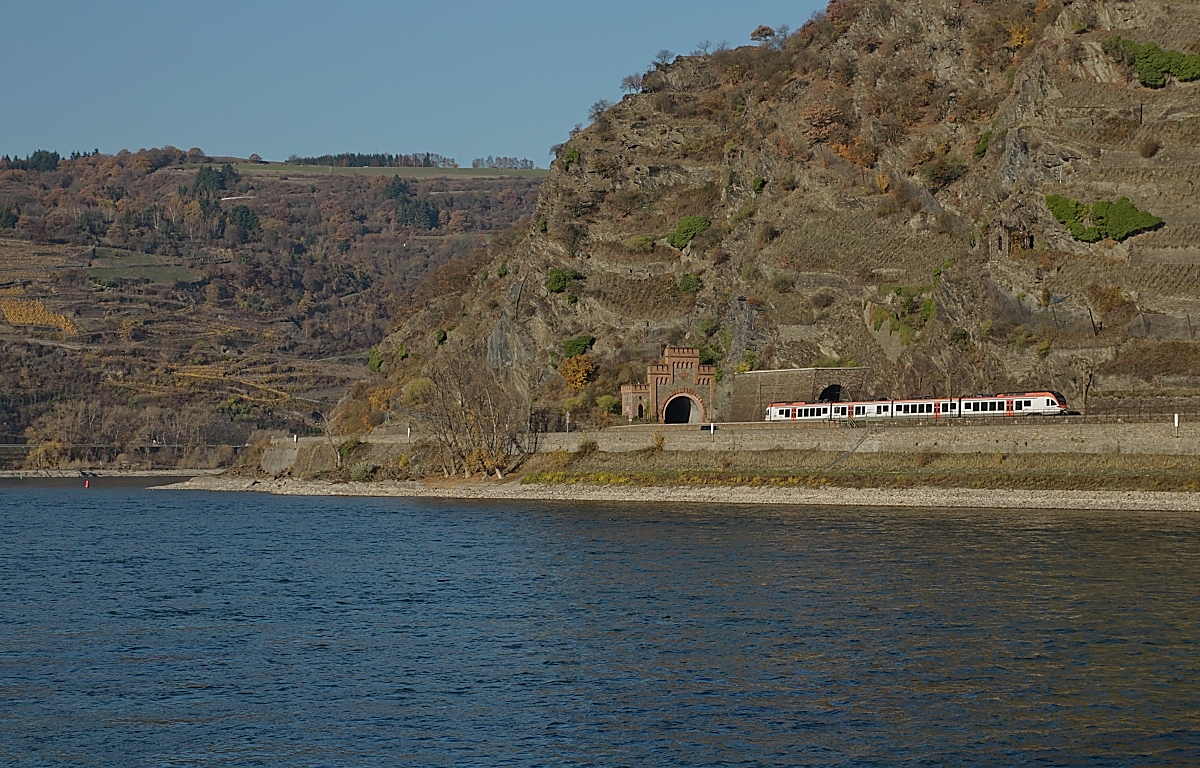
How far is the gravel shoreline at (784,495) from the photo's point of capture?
68.8m

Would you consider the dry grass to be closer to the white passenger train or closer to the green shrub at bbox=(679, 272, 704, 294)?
the white passenger train

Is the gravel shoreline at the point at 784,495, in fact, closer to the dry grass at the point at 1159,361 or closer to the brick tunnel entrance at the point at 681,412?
the dry grass at the point at 1159,361

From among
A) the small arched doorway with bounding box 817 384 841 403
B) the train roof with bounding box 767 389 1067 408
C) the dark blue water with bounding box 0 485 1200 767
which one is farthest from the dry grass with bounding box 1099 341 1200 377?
the small arched doorway with bounding box 817 384 841 403

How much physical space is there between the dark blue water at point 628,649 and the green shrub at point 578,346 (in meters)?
51.3

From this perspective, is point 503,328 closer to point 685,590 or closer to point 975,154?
point 975,154

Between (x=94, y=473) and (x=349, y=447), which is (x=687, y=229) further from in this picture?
(x=94, y=473)

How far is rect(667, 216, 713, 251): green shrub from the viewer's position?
122 m

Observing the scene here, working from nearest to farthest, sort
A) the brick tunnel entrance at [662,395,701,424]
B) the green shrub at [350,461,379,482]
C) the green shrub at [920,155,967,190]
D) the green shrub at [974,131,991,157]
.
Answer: the green shrub at [974,131,991,157]
the green shrub at [920,155,967,190]
the brick tunnel entrance at [662,395,701,424]
the green shrub at [350,461,379,482]

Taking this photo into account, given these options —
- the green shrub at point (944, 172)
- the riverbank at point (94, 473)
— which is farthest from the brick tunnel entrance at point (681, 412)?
the riverbank at point (94, 473)

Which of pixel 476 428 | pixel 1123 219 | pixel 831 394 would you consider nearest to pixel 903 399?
pixel 831 394

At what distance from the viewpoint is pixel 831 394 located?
317 ft

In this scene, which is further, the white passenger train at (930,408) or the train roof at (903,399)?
the train roof at (903,399)

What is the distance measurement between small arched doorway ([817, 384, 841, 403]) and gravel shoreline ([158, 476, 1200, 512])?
46.6ft

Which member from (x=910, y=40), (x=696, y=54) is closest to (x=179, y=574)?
(x=910, y=40)
